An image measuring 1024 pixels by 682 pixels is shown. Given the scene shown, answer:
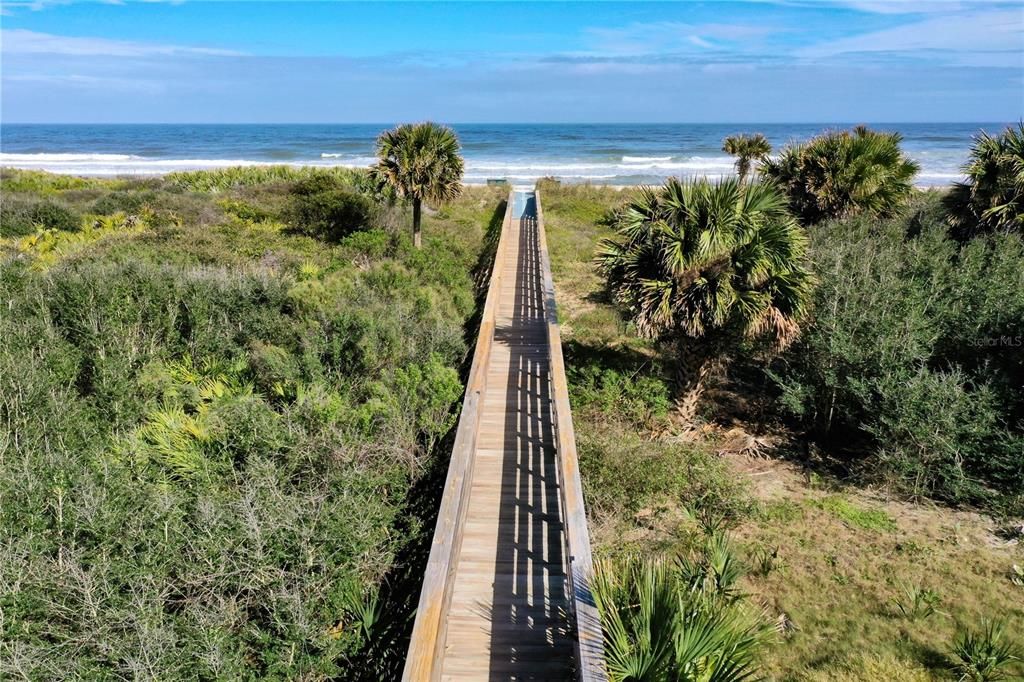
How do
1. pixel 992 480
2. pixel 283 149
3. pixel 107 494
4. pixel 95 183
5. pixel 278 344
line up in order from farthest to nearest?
pixel 283 149 < pixel 95 183 < pixel 278 344 < pixel 992 480 < pixel 107 494

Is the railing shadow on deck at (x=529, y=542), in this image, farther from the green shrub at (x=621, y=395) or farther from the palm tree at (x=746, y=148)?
the palm tree at (x=746, y=148)

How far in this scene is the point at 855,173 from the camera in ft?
50.1

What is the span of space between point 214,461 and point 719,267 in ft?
24.3

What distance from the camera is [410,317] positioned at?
11.6 m

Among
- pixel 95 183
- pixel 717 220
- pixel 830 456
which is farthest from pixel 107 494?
pixel 95 183

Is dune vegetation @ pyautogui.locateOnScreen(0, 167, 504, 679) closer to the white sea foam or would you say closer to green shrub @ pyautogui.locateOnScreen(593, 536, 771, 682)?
green shrub @ pyautogui.locateOnScreen(593, 536, 771, 682)

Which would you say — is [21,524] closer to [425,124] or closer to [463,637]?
[463,637]

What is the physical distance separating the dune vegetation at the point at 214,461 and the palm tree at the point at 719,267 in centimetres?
362

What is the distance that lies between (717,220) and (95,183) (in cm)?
3964

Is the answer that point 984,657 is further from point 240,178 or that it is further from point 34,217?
point 240,178

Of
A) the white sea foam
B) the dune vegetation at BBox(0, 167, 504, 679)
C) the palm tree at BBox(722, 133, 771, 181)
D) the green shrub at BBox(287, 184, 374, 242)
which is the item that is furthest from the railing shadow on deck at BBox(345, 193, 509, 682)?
the white sea foam

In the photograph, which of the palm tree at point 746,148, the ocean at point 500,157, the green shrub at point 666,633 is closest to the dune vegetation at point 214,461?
the green shrub at point 666,633

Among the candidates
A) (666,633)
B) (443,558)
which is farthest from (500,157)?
(666,633)

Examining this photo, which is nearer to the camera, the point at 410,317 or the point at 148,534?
the point at 148,534
